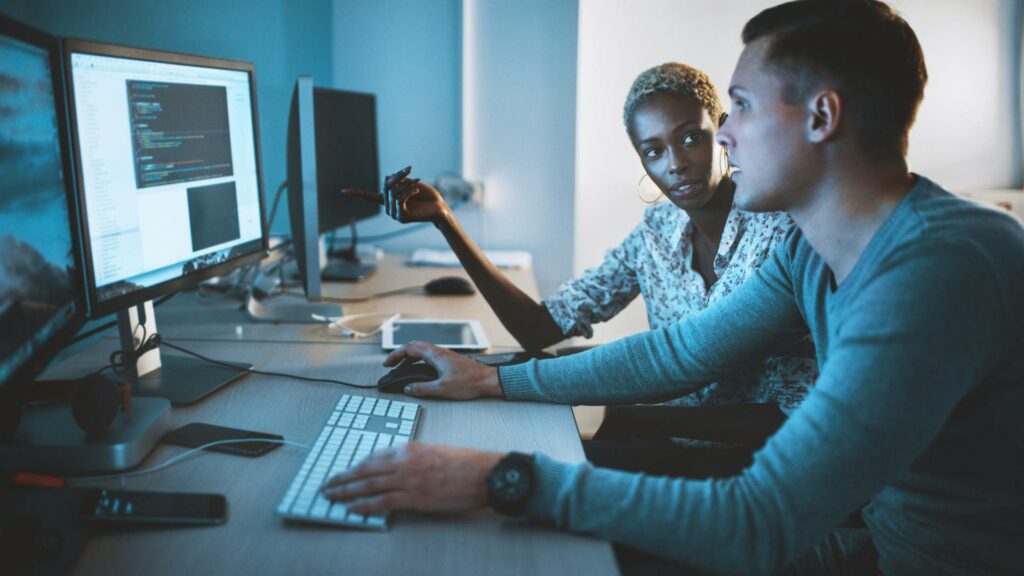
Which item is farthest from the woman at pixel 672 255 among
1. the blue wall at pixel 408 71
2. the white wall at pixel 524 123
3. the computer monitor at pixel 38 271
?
the blue wall at pixel 408 71

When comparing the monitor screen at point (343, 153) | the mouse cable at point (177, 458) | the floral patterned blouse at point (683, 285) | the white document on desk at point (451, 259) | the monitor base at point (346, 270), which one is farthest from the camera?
the white document on desk at point (451, 259)

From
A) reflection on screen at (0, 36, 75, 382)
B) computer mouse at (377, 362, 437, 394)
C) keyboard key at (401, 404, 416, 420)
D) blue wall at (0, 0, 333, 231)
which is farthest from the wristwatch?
blue wall at (0, 0, 333, 231)

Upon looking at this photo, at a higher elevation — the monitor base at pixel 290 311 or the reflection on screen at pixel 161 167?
the reflection on screen at pixel 161 167

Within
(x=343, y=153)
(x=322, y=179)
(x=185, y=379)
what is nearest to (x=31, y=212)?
(x=185, y=379)

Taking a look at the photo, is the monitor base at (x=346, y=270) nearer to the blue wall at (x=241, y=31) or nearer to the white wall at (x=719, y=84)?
the blue wall at (x=241, y=31)

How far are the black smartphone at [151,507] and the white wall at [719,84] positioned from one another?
6.87 feet

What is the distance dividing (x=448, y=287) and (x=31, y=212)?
121 centimetres

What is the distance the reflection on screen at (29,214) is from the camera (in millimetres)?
820

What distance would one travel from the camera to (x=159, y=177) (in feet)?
3.93

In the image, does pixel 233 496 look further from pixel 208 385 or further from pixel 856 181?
pixel 856 181

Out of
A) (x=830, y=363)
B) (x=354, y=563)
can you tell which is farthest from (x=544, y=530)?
(x=830, y=363)

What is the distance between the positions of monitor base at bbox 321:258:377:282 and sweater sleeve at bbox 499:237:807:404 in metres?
1.09

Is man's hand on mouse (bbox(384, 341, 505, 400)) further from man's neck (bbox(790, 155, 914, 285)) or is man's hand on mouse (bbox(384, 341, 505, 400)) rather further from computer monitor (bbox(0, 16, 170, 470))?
man's neck (bbox(790, 155, 914, 285))

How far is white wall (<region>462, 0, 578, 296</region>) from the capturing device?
2.62 meters
